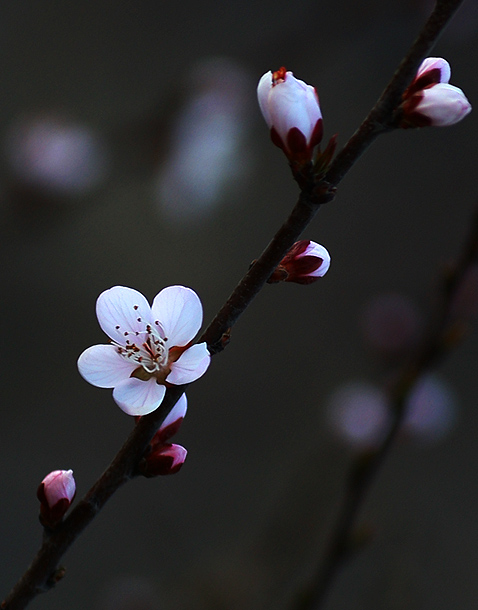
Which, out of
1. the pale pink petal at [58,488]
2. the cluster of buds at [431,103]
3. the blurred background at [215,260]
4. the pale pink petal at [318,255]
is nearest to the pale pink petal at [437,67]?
the cluster of buds at [431,103]

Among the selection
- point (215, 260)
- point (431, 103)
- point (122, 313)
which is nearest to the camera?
point (431, 103)

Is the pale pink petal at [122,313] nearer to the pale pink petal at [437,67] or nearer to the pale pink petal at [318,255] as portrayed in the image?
the pale pink petal at [318,255]

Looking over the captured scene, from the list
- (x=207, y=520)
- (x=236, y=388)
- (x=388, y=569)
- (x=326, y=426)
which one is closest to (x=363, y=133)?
(x=388, y=569)

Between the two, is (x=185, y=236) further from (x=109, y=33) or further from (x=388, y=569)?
(x=388, y=569)

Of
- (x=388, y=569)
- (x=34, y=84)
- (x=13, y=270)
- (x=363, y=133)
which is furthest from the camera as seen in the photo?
(x=34, y=84)

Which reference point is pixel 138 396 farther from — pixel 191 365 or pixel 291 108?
pixel 291 108

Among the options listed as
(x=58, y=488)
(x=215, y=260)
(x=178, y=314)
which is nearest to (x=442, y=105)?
(x=178, y=314)

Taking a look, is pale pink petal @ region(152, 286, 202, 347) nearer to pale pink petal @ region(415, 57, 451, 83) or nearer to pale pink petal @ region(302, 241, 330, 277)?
pale pink petal @ region(302, 241, 330, 277)
